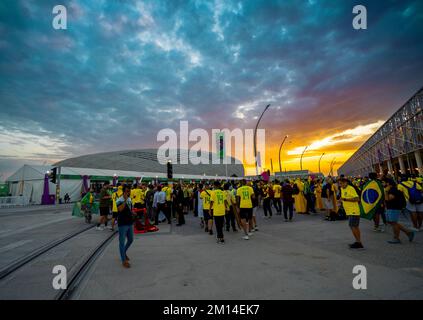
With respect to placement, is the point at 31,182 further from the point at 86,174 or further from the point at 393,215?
the point at 393,215

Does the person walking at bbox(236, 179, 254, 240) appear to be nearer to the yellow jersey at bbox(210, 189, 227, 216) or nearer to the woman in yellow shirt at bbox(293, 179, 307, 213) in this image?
the yellow jersey at bbox(210, 189, 227, 216)

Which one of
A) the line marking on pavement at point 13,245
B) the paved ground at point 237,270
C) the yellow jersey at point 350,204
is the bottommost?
the paved ground at point 237,270

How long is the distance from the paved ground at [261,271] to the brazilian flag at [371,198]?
2.74ft

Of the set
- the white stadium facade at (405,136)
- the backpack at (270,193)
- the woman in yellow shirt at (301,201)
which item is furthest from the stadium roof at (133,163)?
the woman in yellow shirt at (301,201)

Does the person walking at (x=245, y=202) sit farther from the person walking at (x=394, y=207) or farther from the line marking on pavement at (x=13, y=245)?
the line marking on pavement at (x=13, y=245)

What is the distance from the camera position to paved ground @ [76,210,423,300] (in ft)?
10.6

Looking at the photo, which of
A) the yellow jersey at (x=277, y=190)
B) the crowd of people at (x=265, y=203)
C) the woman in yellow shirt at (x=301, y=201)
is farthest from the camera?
the woman in yellow shirt at (x=301, y=201)

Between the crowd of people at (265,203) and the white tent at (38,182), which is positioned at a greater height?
the white tent at (38,182)

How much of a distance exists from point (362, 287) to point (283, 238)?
3.65 meters

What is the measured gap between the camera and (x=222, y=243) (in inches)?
262

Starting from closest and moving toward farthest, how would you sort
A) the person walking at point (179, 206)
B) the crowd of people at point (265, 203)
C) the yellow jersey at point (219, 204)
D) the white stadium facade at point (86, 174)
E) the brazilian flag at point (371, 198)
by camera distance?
the crowd of people at point (265, 203) < the brazilian flag at point (371, 198) < the yellow jersey at point (219, 204) < the person walking at point (179, 206) < the white stadium facade at point (86, 174)

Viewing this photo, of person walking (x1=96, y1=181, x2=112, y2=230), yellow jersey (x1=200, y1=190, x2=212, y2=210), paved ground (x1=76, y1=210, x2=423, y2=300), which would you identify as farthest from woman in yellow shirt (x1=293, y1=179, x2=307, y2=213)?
person walking (x1=96, y1=181, x2=112, y2=230)

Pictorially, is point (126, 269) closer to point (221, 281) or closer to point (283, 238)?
point (221, 281)

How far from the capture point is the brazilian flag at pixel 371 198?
6.07 meters
